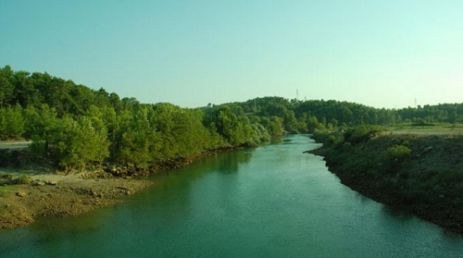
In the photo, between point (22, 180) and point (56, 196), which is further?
point (22, 180)

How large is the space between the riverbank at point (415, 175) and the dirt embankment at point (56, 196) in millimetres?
24228

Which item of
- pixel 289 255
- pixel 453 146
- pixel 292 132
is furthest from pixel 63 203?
pixel 292 132

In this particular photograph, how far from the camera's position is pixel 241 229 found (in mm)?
27484

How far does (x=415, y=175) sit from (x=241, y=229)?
16.5 metres

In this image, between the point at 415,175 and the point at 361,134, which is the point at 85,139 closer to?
the point at 415,175

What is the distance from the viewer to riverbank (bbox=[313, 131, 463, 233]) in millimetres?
27969

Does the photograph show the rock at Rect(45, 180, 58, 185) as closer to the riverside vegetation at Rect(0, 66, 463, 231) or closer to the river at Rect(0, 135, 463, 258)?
the riverside vegetation at Rect(0, 66, 463, 231)

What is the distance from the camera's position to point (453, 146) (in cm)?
3519

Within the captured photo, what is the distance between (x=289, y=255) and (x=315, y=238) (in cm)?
339

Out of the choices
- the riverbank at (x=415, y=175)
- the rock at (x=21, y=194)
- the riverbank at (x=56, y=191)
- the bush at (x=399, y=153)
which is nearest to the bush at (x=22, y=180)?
the riverbank at (x=56, y=191)

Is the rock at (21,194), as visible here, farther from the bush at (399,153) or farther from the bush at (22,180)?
the bush at (399,153)

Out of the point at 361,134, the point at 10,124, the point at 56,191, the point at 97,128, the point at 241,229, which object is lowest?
the point at 241,229

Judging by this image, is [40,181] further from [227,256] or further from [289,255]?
[289,255]

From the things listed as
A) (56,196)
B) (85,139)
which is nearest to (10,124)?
(85,139)
